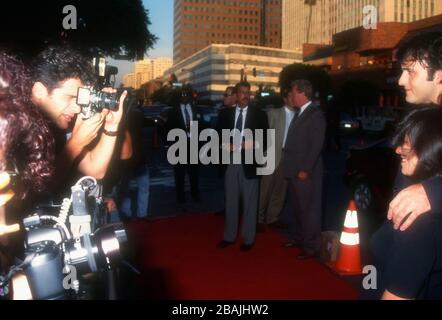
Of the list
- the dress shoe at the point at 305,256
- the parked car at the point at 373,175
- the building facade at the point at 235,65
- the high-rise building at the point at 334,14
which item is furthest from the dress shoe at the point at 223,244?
the building facade at the point at 235,65

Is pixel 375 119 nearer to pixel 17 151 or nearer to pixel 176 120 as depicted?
pixel 176 120

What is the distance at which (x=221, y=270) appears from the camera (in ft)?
14.6

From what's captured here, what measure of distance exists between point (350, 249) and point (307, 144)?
1.20 meters

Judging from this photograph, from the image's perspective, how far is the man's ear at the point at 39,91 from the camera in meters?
2.35

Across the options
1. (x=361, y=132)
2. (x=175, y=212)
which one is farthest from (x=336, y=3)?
(x=175, y=212)

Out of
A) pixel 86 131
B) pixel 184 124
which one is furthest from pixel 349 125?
pixel 86 131

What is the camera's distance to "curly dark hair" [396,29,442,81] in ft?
7.23

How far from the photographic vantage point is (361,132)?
890 inches

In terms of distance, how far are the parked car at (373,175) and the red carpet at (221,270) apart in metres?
1.67

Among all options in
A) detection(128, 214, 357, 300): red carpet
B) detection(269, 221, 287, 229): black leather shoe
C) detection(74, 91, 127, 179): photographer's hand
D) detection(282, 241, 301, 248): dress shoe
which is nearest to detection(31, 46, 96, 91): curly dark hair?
detection(74, 91, 127, 179): photographer's hand

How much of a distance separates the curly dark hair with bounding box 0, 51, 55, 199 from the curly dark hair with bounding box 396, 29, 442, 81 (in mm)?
1782
